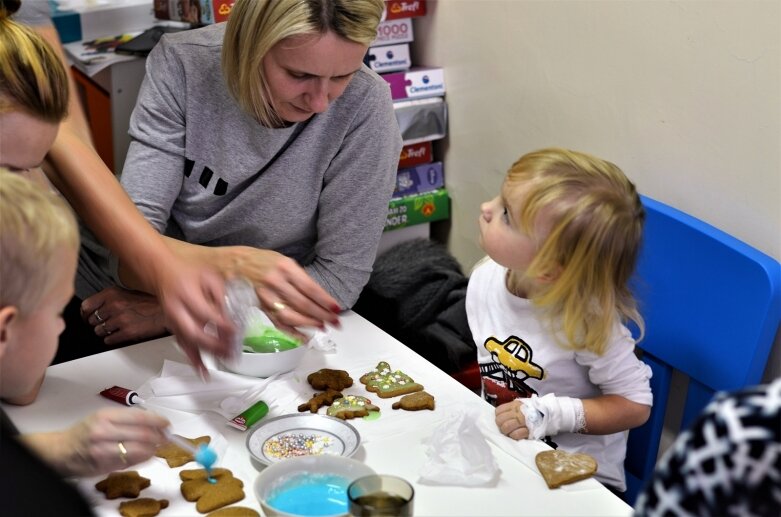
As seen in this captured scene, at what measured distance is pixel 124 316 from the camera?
1645 mm

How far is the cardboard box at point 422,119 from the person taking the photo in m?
2.50

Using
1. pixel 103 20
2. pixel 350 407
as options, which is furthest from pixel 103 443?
pixel 103 20

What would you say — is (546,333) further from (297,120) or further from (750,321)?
(297,120)

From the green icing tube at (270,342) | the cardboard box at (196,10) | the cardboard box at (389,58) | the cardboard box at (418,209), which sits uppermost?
the cardboard box at (196,10)

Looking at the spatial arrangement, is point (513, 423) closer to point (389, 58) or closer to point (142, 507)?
point (142, 507)

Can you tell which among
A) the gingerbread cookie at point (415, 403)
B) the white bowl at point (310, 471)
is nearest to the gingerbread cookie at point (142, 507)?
the white bowl at point (310, 471)

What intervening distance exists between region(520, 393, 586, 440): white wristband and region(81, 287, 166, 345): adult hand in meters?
0.71

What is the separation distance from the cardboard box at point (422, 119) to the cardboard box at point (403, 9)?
0.24 m

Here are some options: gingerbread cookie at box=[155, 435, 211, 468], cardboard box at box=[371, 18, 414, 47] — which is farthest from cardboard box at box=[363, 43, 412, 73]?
gingerbread cookie at box=[155, 435, 211, 468]

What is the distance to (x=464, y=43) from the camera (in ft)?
8.04

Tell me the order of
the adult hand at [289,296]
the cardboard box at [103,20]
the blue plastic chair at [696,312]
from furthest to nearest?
the cardboard box at [103,20] → the blue plastic chair at [696,312] → the adult hand at [289,296]

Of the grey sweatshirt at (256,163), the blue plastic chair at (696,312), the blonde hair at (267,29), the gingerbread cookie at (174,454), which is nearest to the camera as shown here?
the gingerbread cookie at (174,454)

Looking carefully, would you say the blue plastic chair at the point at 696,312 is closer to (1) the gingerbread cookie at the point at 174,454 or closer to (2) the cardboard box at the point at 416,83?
(1) the gingerbread cookie at the point at 174,454

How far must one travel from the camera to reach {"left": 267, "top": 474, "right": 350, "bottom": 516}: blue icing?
1087 mm
